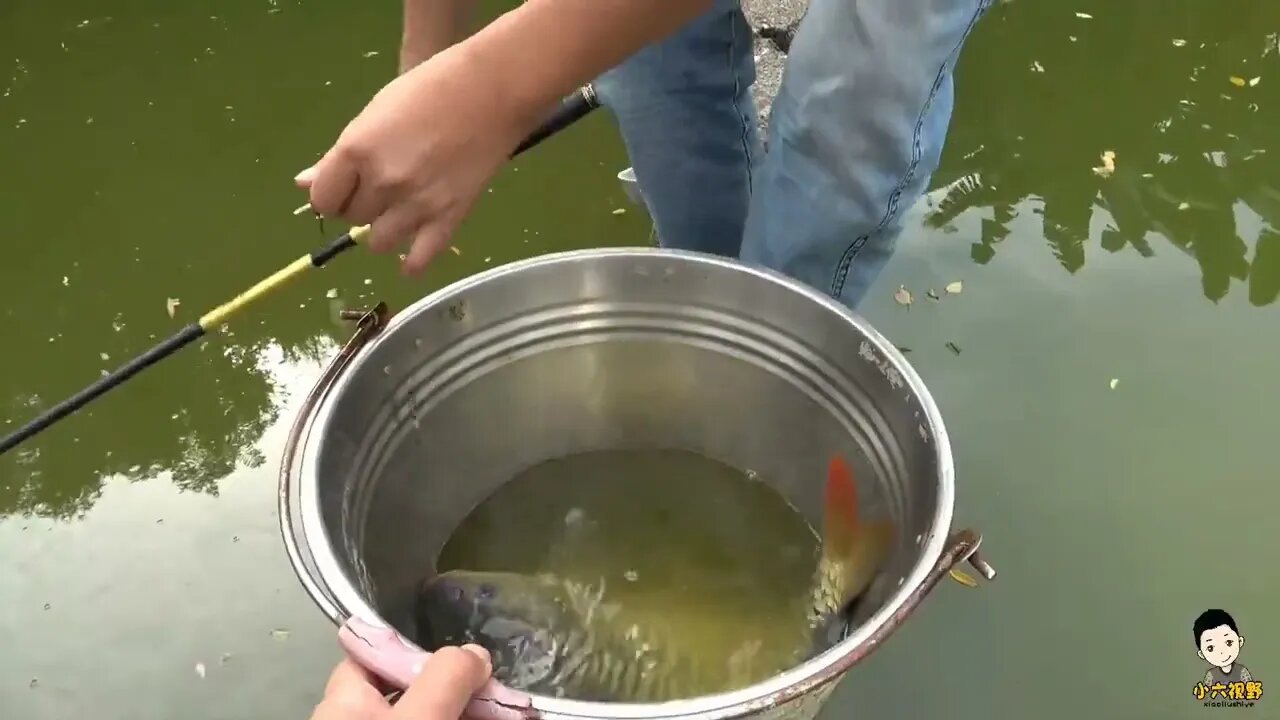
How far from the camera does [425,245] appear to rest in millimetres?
794

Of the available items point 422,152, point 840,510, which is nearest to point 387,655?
point 422,152

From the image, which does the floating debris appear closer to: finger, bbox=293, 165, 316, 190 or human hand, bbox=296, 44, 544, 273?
human hand, bbox=296, 44, 544, 273

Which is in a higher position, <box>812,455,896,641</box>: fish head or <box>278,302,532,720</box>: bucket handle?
<box>278,302,532,720</box>: bucket handle

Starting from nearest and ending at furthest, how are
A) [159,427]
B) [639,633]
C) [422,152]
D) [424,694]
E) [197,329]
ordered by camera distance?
[424,694]
[422,152]
[197,329]
[639,633]
[159,427]

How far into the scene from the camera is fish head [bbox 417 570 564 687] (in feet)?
3.00

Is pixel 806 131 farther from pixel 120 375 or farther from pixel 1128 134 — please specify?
pixel 1128 134

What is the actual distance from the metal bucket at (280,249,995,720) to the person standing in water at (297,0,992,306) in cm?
10

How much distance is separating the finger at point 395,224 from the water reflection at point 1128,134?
96 cm

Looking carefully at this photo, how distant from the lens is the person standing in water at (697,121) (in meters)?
0.74

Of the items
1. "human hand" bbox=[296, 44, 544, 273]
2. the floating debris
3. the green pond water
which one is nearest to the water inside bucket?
the green pond water

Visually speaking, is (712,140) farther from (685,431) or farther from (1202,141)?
(1202,141)

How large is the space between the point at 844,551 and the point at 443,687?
434mm

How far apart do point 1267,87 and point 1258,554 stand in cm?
99

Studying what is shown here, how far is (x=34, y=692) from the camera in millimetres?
1109
